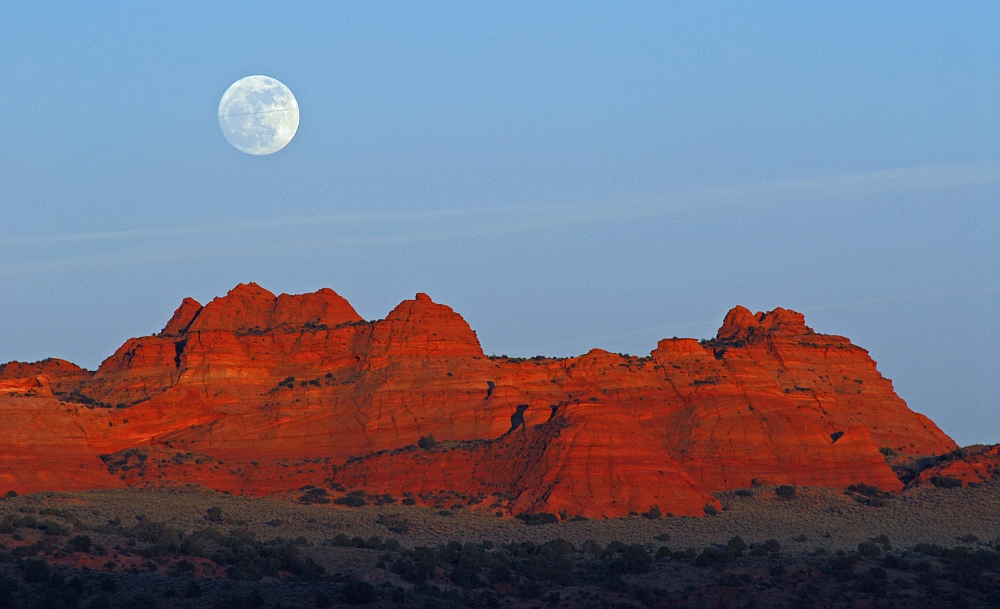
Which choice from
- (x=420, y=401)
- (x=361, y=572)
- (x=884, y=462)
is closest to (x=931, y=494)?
(x=884, y=462)

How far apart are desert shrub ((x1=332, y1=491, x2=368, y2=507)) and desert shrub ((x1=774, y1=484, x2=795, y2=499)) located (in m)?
25.5

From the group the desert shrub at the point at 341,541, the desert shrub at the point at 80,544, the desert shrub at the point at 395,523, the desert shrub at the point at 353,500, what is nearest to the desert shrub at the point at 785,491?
the desert shrub at the point at 395,523

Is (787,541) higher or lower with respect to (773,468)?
lower

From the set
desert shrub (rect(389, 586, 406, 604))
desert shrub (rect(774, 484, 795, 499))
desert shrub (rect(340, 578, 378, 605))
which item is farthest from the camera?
desert shrub (rect(774, 484, 795, 499))

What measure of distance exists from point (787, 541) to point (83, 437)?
45.3 metres

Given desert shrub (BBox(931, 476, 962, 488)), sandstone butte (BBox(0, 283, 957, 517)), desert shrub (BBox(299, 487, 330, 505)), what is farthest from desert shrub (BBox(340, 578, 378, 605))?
desert shrub (BBox(931, 476, 962, 488))

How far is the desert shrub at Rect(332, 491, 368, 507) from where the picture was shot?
82.1m

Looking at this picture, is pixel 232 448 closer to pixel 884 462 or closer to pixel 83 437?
pixel 83 437

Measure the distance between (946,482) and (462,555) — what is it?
38665 mm

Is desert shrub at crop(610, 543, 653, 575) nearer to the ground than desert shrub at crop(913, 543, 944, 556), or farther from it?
nearer to the ground

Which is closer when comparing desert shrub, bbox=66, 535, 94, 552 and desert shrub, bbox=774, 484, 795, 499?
desert shrub, bbox=66, 535, 94, 552

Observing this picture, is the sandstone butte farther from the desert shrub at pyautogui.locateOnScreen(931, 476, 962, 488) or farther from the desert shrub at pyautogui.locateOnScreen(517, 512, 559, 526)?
the desert shrub at pyautogui.locateOnScreen(931, 476, 962, 488)

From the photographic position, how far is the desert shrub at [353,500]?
3233 inches

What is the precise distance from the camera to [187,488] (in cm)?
8331
